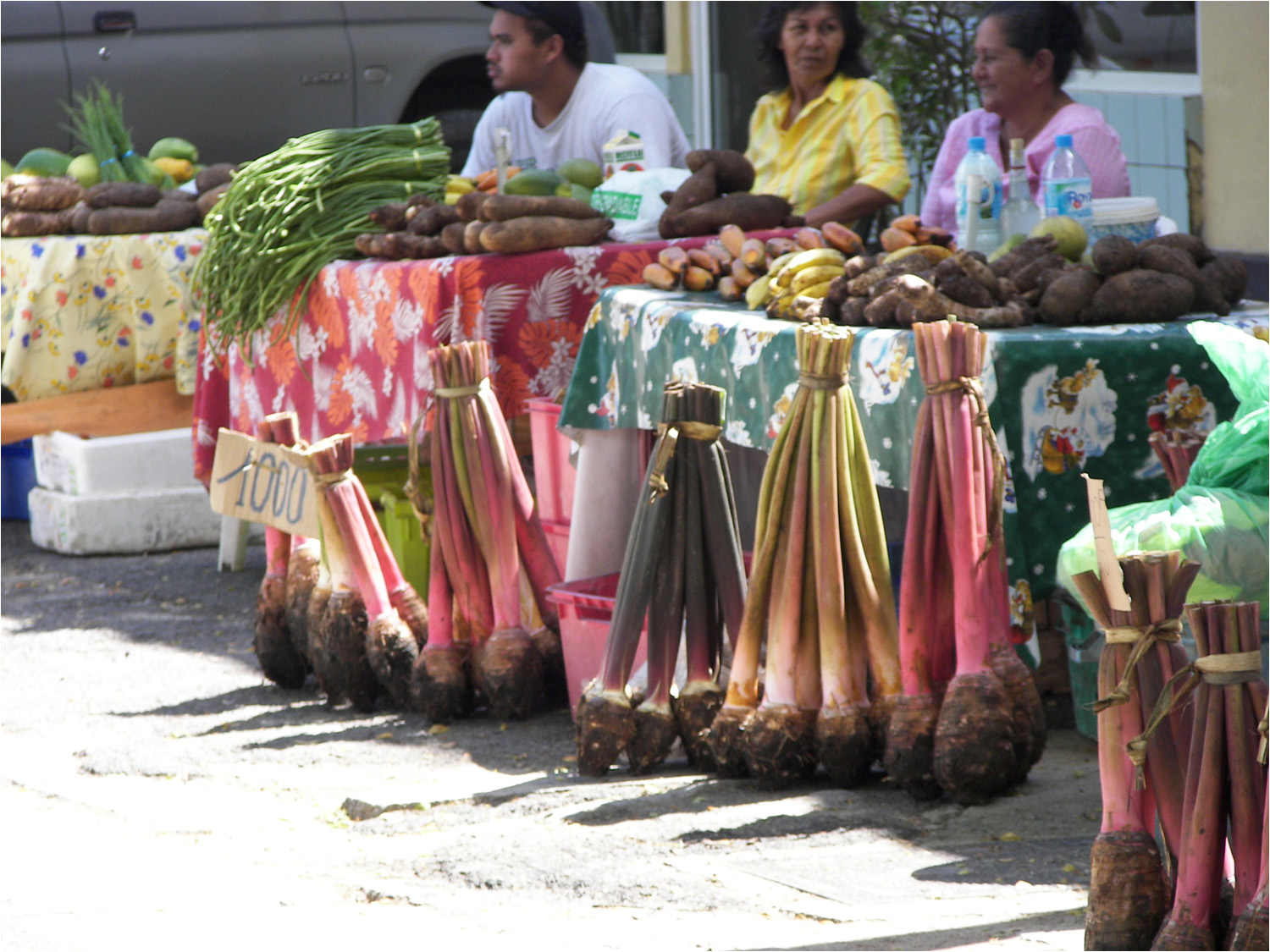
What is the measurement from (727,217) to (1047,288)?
160 centimetres

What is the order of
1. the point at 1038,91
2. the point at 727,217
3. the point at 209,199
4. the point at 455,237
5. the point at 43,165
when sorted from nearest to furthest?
the point at 455,237 < the point at 727,217 < the point at 1038,91 < the point at 209,199 < the point at 43,165

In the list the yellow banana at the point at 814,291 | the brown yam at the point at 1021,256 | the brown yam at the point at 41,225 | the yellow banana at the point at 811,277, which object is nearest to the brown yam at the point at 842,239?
the yellow banana at the point at 811,277

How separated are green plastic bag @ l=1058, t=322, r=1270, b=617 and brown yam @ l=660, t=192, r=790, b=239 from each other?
2.19m

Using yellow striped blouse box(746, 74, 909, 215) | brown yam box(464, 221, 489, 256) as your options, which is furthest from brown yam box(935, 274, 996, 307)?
yellow striped blouse box(746, 74, 909, 215)

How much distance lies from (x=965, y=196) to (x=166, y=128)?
5.90 metres

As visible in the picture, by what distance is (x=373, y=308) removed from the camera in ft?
16.7

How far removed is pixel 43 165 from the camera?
717 cm

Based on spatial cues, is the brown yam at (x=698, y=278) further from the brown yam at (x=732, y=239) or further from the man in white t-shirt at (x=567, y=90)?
the man in white t-shirt at (x=567, y=90)

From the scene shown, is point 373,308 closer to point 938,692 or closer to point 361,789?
point 361,789

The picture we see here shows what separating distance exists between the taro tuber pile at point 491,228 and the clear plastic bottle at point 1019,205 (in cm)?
129

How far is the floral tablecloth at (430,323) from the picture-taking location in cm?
480

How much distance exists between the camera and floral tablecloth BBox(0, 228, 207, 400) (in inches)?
261

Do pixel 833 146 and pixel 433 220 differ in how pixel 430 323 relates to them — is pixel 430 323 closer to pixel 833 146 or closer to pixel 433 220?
pixel 433 220

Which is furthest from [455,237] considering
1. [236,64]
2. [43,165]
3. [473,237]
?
[236,64]
